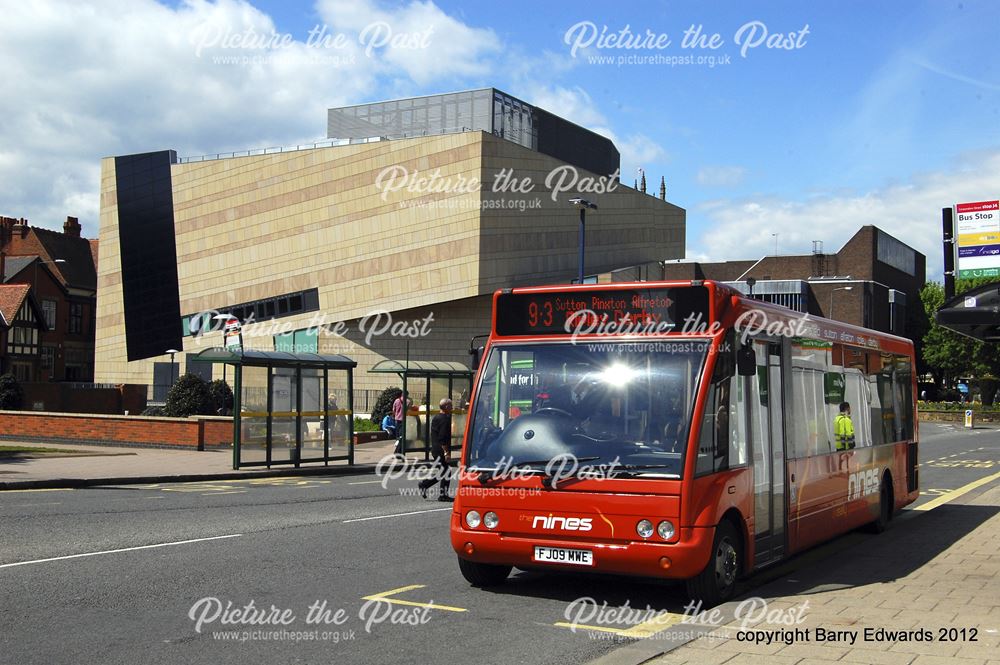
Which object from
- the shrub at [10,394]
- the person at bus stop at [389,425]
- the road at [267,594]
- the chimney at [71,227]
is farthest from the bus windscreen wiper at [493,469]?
the chimney at [71,227]

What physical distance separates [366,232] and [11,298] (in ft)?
102

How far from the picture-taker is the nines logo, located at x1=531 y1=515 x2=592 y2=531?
26.6 ft

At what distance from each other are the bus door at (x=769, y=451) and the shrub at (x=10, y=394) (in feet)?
142

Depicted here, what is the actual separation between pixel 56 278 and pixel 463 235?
45.3 metres

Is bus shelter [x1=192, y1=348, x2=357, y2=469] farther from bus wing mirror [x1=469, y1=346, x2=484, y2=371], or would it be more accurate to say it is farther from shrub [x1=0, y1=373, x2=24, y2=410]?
shrub [x1=0, y1=373, x2=24, y2=410]

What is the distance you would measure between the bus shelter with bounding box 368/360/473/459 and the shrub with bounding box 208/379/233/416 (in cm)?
910

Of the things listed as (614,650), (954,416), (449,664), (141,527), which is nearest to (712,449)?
(614,650)

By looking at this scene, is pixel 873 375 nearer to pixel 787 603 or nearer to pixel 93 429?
pixel 787 603

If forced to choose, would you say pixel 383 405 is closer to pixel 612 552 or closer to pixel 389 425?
pixel 389 425

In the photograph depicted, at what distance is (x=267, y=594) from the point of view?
8391 mm

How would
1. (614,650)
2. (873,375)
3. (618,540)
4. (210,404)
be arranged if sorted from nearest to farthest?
(614,650)
(618,540)
(873,375)
(210,404)

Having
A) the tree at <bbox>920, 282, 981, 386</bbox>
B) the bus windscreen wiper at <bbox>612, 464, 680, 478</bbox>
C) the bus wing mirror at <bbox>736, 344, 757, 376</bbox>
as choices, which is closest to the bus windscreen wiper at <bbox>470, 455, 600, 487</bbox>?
the bus windscreen wiper at <bbox>612, 464, 680, 478</bbox>

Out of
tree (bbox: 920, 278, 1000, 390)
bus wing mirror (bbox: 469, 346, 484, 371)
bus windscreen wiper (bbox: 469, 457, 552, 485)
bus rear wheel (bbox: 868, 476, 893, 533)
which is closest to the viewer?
bus windscreen wiper (bbox: 469, 457, 552, 485)

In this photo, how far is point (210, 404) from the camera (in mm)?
36438
